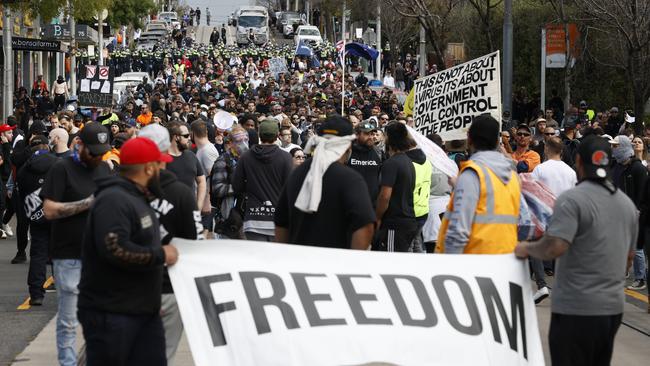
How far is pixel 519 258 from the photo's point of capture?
24.1 ft

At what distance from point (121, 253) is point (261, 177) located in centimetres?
470

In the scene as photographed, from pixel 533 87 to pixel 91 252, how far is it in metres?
36.5

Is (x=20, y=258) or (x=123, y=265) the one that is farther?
(x=20, y=258)

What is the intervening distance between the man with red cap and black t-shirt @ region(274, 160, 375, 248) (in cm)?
164

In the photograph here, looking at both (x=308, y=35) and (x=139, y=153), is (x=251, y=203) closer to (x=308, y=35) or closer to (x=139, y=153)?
(x=139, y=153)

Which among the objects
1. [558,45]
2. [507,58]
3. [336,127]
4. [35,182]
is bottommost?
[35,182]

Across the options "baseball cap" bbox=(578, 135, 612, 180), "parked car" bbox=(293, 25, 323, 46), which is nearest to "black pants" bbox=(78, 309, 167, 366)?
"baseball cap" bbox=(578, 135, 612, 180)

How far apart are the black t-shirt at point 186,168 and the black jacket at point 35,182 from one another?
171 cm

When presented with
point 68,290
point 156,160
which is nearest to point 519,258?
point 156,160

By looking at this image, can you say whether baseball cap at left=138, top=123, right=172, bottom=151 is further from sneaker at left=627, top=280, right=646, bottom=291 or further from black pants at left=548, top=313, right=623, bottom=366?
sneaker at left=627, top=280, right=646, bottom=291

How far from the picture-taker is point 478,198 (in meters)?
7.72

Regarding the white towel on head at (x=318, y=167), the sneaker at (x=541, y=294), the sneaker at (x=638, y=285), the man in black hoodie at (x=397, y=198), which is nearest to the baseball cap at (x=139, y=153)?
the white towel on head at (x=318, y=167)

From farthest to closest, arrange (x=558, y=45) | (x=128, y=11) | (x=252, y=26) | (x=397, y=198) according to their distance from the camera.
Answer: (x=252, y=26), (x=128, y=11), (x=558, y=45), (x=397, y=198)

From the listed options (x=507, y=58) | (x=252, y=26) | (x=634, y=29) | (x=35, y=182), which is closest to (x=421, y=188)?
(x=35, y=182)
